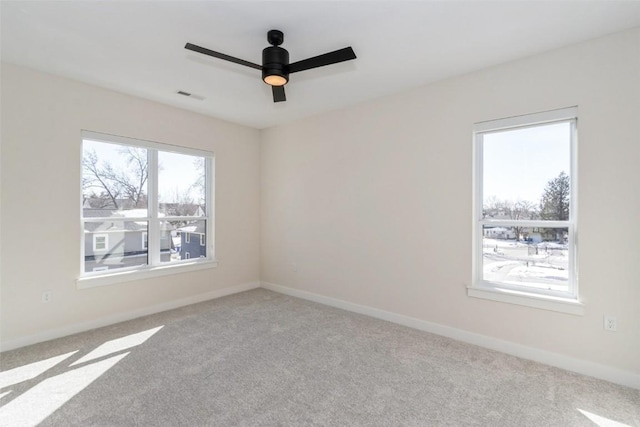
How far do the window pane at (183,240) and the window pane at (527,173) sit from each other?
3.80 m

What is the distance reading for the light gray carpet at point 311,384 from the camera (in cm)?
200

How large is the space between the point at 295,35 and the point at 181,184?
2.80 meters

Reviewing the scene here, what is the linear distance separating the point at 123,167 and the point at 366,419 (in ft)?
12.4

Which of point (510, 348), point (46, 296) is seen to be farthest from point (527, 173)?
point (46, 296)

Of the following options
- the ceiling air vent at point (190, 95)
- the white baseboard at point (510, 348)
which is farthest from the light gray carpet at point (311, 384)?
the ceiling air vent at point (190, 95)

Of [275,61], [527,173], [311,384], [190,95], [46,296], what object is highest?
[190,95]

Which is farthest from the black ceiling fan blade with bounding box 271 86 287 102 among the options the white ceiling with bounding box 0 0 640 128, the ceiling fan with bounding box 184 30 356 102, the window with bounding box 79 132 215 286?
the window with bounding box 79 132 215 286

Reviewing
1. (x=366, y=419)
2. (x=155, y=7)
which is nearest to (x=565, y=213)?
(x=366, y=419)

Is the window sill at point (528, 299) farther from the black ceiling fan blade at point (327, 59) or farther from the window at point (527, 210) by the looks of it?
the black ceiling fan blade at point (327, 59)

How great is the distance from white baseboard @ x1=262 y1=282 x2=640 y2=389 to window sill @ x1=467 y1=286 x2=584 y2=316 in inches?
15.2

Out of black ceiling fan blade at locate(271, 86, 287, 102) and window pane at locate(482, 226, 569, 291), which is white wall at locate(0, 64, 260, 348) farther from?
window pane at locate(482, 226, 569, 291)

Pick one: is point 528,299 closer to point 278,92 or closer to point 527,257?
point 527,257

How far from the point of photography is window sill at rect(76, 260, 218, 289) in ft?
11.2

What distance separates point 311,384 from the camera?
2.37 m
